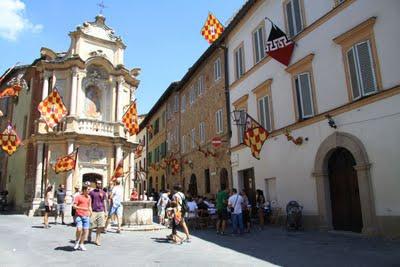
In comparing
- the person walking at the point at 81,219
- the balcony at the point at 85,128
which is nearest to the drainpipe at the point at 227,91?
the balcony at the point at 85,128

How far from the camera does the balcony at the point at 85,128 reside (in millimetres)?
24825

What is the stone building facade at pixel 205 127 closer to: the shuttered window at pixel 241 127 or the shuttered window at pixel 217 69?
the shuttered window at pixel 217 69

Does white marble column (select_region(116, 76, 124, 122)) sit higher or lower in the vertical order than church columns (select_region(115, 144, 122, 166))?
higher

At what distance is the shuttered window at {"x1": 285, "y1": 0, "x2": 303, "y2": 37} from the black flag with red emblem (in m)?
0.62

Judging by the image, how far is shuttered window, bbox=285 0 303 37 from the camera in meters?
15.2

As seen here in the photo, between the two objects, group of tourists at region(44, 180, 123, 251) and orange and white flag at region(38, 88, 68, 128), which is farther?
orange and white flag at region(38, 88, 68, 128)

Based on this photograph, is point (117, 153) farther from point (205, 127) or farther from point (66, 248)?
point (66, 248)

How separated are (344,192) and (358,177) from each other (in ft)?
4.54

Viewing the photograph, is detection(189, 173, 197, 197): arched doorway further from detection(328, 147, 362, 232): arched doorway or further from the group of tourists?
detection(328, 147, 362, 232): arched doorway

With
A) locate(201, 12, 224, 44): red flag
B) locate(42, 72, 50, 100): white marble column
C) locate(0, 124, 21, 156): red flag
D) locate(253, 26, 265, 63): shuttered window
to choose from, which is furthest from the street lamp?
locate(42, 72, 50, 100): white marble column

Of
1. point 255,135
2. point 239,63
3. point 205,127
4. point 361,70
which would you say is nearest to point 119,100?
point 205,127

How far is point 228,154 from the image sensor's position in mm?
21469

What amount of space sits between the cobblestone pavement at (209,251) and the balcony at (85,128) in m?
12.7

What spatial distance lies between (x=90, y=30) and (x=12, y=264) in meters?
22.8
